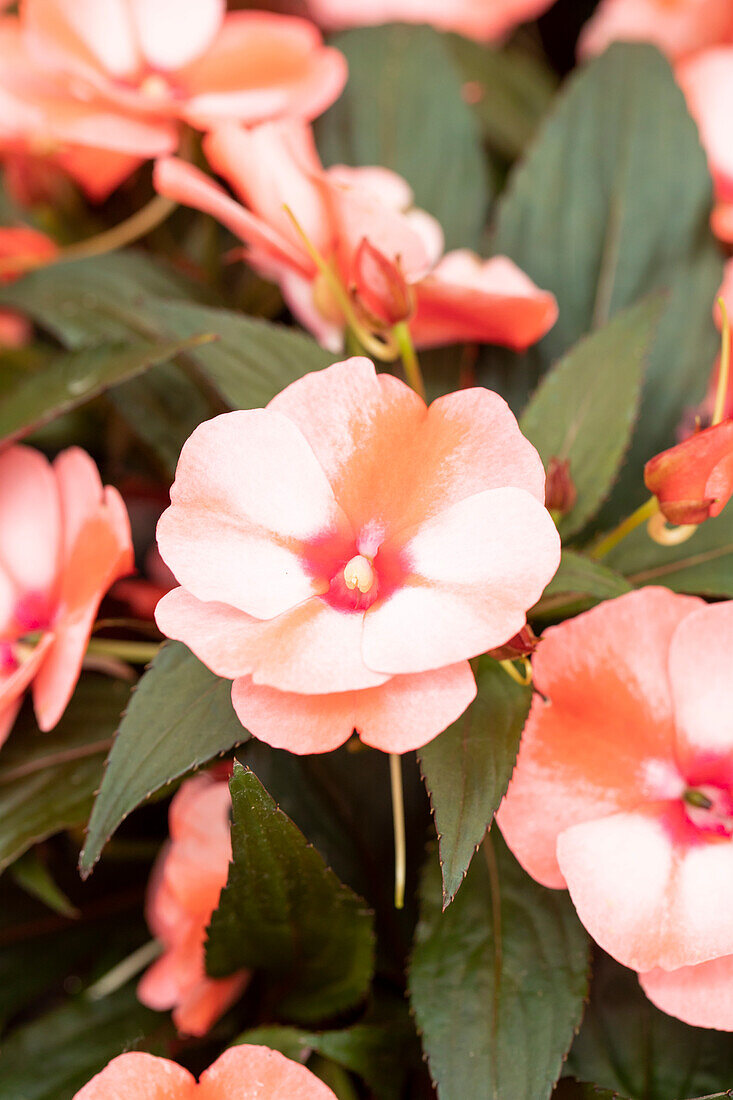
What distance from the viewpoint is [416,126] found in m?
0.69

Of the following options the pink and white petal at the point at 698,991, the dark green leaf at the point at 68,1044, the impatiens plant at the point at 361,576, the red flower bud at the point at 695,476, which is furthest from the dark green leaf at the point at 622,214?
the dark green leaf at the point at 68,1044

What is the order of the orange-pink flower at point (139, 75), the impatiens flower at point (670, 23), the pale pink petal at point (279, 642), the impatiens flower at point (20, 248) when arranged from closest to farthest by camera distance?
the pale pink petal at point (279, 642) < the orange-pink flower at point (139, 75) < the impatiens flower at point (20, 248) < the impatiens flower at point (670, 23)

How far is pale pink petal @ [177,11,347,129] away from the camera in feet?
1.96

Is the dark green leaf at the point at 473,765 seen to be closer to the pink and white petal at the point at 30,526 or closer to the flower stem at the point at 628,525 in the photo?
the flower stem at the point at 628,525

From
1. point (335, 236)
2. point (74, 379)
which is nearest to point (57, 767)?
point (74, 379)

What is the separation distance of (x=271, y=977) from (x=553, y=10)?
927mm

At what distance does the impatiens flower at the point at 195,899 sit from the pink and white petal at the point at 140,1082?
0.09 m

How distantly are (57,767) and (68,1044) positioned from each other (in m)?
0.16

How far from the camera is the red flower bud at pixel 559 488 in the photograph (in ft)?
1.43

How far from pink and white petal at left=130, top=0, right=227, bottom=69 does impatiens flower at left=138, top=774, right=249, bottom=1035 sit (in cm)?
44

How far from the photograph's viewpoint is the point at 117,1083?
37 cm

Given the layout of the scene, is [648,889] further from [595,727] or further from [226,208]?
[226,208]

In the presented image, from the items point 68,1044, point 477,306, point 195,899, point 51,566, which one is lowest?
point 68,1044

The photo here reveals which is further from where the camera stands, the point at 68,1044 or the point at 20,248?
the point at 20,248
